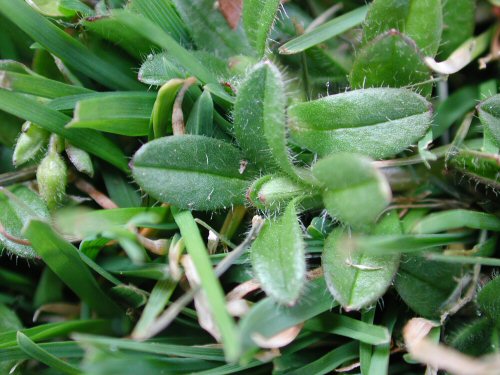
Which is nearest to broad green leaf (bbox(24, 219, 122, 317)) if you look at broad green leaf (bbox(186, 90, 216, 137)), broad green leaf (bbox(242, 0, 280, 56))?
broad green leaf (bbox(186, 90, 216, 137))

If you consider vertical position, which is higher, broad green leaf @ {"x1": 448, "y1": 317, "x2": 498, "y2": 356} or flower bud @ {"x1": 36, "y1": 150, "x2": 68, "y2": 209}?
flower bud @ {"x1": 36, "y1": 150, "x2": 68, "y2": 209}

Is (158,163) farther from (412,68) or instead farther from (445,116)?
(445,116)

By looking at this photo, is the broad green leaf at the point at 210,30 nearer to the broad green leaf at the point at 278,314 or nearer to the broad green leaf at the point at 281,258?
A: the broad green leaf at the point at 281,258

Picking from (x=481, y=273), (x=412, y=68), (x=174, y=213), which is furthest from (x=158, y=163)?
(x=481, y=273)

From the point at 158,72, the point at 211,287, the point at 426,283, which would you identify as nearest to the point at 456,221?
the point at 426,283

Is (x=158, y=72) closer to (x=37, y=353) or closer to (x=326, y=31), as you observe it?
(x=326, y=31)

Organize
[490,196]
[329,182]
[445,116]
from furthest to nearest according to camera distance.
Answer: [445,116] < [490,196] < [329,182]

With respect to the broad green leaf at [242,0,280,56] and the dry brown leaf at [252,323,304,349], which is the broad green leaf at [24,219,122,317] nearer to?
the dry brown leaf at [252,323,304,349]
